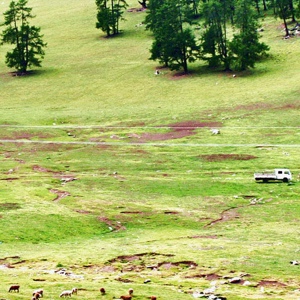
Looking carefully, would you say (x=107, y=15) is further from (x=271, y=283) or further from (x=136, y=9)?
Answer: (x=271, y=283)

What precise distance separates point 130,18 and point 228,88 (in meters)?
64.7

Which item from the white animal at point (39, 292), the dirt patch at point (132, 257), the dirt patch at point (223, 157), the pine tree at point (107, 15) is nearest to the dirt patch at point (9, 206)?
the dirt patch at point (132, 257)

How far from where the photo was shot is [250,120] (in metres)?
105

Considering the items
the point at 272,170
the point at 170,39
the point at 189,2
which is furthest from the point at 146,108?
the point at 189,2

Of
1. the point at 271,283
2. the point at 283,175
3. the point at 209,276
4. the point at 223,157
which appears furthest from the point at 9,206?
the point at 223,157

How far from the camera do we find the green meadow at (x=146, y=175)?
4159 centimetres

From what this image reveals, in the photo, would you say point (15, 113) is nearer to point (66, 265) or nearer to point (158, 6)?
point (158, 6)

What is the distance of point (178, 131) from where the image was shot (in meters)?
102

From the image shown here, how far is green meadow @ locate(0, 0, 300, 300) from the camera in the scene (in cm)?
4159

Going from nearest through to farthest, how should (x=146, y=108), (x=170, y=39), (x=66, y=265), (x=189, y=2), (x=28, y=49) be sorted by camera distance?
(x=66, y=265)
(x=146, y=108)
(x=170, y=39)
(x=28, y=49)
(x=189, y=2)

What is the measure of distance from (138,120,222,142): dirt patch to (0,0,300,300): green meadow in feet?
0.89

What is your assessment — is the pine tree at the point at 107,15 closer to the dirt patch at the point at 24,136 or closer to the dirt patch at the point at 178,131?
the dirt patch at the point at 178,131

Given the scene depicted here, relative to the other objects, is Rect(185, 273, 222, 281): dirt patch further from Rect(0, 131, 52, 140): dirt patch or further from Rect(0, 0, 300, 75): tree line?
Rect(0, 0, 300, 75): tree line

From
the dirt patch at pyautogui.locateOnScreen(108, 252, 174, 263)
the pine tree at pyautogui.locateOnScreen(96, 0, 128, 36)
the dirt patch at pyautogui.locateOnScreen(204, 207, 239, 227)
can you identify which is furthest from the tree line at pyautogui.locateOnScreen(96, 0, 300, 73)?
the dirt patch at pyautogui.locateOnScreen(108, 252, 174, 263)
